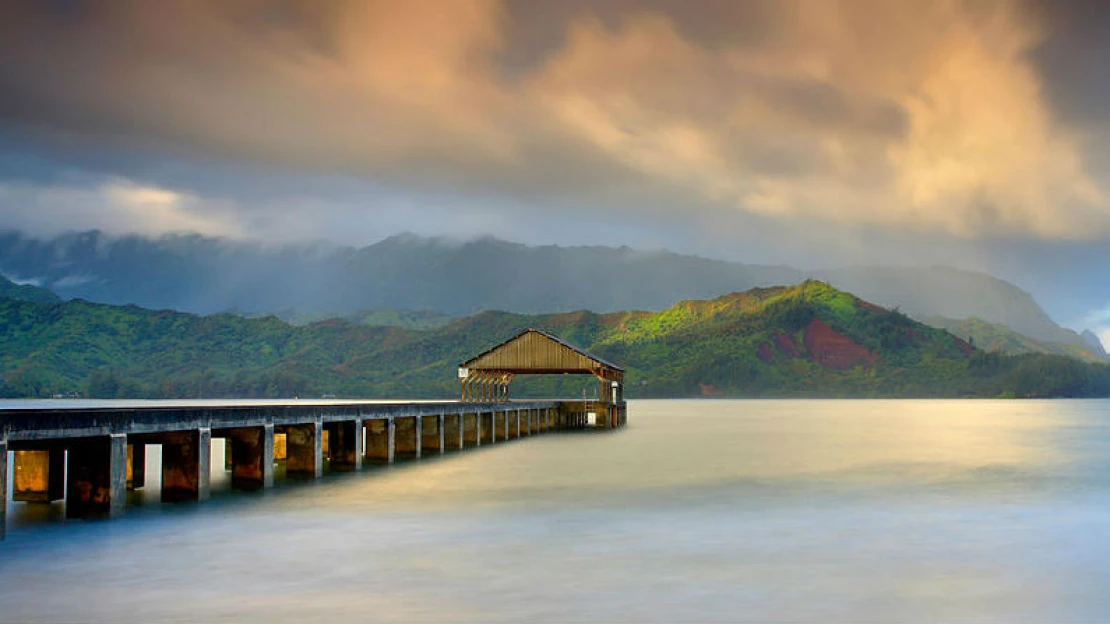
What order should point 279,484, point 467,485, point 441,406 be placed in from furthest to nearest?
point 441,406 → point 467,485 → point 279,484

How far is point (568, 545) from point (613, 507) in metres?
7.57

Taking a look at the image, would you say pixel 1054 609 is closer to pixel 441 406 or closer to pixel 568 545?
pixel 568 545

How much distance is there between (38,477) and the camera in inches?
982

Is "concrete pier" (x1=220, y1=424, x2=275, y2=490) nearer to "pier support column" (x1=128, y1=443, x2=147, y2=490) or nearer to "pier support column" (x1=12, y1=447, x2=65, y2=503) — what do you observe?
"pier support column" (x1=128, y1=443, x2=147, y2=490)

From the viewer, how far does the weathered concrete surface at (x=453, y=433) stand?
5162 cm

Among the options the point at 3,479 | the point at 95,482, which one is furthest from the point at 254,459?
the point at 3,479

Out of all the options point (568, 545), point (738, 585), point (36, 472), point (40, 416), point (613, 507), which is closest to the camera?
point (738, 585)

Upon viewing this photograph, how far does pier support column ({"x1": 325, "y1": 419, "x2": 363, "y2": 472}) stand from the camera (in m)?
37.0

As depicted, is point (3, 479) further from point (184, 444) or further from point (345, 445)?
point (345, 445)

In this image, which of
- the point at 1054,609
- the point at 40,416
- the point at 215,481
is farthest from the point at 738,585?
the point at 215,481

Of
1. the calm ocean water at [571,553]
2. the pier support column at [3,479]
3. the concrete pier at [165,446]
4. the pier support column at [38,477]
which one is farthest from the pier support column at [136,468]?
the pier support column at [3,479]

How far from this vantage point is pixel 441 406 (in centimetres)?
4844

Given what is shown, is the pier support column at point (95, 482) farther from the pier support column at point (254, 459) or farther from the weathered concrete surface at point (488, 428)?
the weathered concrete surface at point (488, 428)

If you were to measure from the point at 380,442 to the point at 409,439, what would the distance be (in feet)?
11.9
